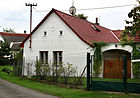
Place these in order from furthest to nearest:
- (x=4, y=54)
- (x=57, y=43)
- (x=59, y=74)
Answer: (x=4, y=54) → (x=57, y=43) → (x=59, y=74)

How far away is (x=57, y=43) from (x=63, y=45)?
742 mm

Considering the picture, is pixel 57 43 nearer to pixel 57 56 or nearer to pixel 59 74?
pixel 57 56

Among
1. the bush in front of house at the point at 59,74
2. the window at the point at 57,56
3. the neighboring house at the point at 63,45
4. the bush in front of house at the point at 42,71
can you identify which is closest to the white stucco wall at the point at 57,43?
the neighboring house at the point at 63,45

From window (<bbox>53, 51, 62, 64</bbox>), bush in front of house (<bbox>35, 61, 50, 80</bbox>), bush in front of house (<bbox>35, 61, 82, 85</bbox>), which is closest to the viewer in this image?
bush in front of house (<bbox>35, 61, 82, 85</bbox>)

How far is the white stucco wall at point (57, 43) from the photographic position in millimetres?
19000

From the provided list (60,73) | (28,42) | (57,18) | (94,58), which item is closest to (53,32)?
(57,18)

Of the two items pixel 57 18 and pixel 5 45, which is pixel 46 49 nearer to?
pixel 57 18

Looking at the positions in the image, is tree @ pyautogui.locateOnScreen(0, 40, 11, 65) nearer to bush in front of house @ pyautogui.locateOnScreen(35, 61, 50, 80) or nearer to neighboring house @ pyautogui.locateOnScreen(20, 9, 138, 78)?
neighboring house @ pyautogui.locateOnScreen(20, 9, 138, 78)

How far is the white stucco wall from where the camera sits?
62.3 ft

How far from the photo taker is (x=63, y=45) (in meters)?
20.0

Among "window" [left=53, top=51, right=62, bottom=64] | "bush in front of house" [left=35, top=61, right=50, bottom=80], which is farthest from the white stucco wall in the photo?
"bush in front of house" [left=35, top=61, right=50, bottom=80]

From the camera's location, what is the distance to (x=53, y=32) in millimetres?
20703

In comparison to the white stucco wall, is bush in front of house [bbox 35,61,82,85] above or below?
below

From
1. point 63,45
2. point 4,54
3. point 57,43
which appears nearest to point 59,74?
point 63,45
